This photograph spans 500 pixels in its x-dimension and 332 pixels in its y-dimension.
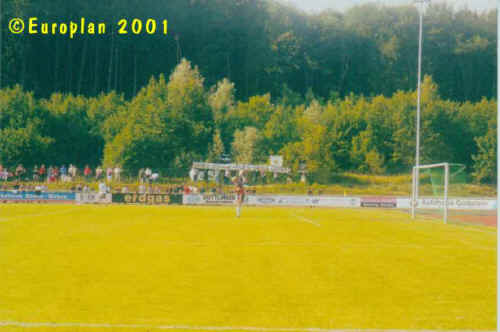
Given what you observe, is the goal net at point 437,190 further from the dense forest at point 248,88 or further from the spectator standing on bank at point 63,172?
the spectator standing on bank at point 63,172

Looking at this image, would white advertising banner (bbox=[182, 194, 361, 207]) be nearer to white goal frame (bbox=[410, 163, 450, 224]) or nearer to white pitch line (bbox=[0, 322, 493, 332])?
white goal frame (bbox=[410, 163, 450, 224])

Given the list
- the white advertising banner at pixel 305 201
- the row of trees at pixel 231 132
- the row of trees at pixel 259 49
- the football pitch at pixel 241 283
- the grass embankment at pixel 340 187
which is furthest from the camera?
the row of trees at pixel 259 49

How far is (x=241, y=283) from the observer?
10914mm

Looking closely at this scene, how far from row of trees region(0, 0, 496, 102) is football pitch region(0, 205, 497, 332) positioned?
6531 centimetres

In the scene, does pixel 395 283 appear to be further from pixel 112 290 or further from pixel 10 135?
pixel 10 135

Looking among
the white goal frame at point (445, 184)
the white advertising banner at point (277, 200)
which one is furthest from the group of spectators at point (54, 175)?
the white goal frame at point (445, 184)

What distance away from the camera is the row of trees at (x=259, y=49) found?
8162 cm

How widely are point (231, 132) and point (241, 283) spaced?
68317mm

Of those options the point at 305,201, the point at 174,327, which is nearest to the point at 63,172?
the point at 305,201

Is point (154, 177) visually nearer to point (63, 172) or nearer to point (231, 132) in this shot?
point (63, 172)

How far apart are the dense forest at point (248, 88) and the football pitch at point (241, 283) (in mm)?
44035

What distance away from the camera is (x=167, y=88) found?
77188mm

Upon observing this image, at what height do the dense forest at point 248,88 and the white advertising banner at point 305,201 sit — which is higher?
the dense forest at point 248,88

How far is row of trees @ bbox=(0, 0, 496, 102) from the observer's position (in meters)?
81.6
